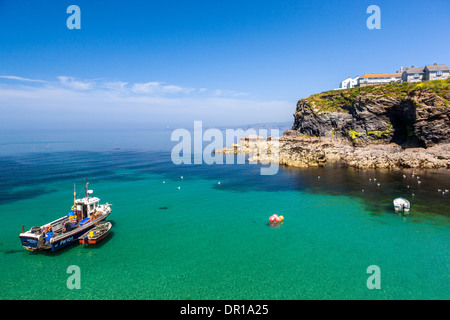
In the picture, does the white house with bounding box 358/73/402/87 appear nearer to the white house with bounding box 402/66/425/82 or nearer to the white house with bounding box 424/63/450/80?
the white house with bounding box 402/66/425/82

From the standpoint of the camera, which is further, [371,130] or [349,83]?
[349,83]

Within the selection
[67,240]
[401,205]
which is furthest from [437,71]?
[67,240]

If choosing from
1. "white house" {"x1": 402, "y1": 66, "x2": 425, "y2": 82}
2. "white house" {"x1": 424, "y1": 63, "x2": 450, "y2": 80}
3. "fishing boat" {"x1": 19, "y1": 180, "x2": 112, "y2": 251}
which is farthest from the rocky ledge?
"fishing boat" {"x1": 19, "y1": 180, "x2": 112, "y2": 251}

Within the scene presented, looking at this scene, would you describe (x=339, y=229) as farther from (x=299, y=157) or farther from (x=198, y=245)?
(x=299, y=157)

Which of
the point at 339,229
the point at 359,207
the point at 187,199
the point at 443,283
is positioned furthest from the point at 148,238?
the point at 359,207

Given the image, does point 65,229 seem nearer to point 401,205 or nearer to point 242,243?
point 242,243

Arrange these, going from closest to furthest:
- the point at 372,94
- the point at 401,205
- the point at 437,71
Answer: the point at 401,205, the point at 372,94, the point at 437,71

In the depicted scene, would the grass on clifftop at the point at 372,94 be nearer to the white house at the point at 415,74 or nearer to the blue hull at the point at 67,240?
the white house at the point at 415,74
